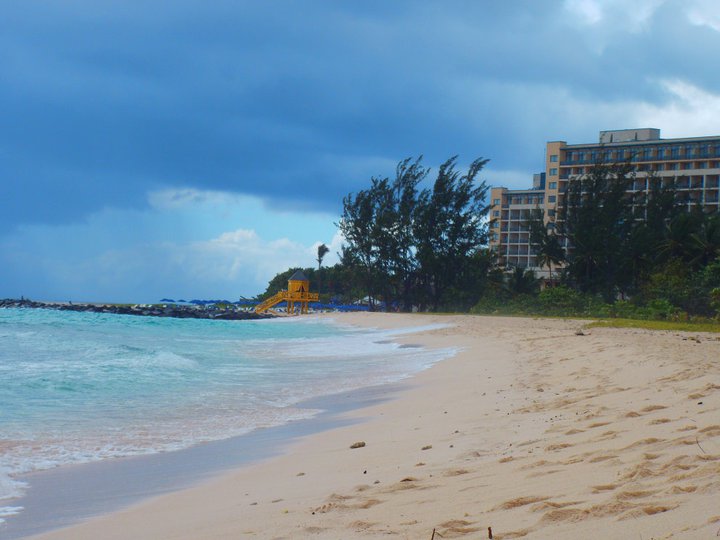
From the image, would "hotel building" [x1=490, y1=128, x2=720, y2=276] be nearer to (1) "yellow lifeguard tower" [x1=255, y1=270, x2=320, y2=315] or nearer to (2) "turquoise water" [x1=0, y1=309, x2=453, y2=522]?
(1) "yellow lifeguard tower" [x1=255, y1=270, x2=320, y2=315]

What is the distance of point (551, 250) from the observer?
174 ft

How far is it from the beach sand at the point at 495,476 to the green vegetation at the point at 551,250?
27170mm

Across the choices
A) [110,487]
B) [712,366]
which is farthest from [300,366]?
[110,487]

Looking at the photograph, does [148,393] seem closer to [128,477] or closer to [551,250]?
[128,477]

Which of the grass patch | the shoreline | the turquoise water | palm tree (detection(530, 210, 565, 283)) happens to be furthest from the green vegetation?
the shoreline

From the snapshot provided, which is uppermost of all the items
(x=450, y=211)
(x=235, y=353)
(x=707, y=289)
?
(x=450, y=211)

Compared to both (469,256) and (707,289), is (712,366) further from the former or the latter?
(469,256)

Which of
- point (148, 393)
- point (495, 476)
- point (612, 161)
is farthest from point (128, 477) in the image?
point (612, 161)

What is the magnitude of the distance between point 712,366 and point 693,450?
17.2 ft

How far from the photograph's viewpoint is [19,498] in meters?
5.04

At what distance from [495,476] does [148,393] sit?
27.0ft

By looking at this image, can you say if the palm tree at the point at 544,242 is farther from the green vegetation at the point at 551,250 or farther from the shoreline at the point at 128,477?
the shoreline at the point at 128,477

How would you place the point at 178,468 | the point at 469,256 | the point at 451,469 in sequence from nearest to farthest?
1. the point at 451,469
2. the point at 178,468
3. the point at 469,256

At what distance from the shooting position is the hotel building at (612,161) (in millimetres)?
74812
